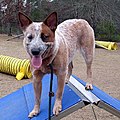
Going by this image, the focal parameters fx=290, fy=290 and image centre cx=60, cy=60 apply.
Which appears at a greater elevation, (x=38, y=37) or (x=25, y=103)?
(x=38, y=37)

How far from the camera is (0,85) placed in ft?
22.2

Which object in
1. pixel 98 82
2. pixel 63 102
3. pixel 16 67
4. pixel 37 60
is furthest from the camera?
pixel 16 67

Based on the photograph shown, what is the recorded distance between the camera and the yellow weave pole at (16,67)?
7.51m

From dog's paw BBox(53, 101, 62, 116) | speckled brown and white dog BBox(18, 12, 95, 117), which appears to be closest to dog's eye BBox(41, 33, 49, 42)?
speckled brown and white dog BBox(18, 12, 95, 117)

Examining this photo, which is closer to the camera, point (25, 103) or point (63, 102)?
point (63, 102)

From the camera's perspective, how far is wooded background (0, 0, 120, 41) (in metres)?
18.1

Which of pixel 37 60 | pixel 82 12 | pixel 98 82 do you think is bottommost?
pixel 82 12

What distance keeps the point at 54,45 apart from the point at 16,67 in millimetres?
5144

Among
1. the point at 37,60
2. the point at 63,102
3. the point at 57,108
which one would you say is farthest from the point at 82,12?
the point at 37,60

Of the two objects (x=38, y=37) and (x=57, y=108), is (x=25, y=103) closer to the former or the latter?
(x=57, y=108)

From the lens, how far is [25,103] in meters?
3.80

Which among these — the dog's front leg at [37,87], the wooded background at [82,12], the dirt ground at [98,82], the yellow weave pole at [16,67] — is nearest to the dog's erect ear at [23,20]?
the dog's front leg at [37,87]

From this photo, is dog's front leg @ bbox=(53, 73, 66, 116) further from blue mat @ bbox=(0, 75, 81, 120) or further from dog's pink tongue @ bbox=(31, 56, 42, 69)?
dog's pink tongue @ bbox=(31, 56, 42, 69)

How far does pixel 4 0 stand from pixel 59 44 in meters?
18.2
